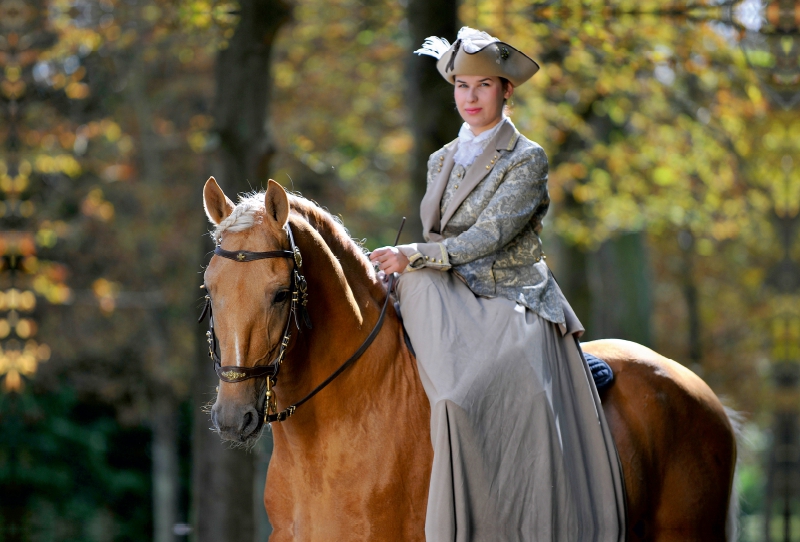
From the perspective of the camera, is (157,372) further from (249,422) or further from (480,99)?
(249,422)

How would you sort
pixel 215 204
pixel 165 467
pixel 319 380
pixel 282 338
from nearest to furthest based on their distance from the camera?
1. pixel 282 338
2. pixel 215 204
3. pixel 319 380
4. pixel 165 467

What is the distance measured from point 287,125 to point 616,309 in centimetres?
639

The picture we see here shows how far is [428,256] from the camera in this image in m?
4.29

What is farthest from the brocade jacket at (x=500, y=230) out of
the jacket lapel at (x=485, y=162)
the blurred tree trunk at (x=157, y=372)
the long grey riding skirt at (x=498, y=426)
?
the blurred tree trunk at (x=157, y=372)

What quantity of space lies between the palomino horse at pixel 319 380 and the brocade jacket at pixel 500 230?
0.46m

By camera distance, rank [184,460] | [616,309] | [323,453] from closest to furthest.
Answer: [323,453] → [616,309] → [184,460]

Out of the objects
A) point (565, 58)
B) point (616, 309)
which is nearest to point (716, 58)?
point (565, 58)

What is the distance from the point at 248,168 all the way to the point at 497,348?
4.84m

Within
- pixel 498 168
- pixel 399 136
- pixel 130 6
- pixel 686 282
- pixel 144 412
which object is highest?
pixel 130 6

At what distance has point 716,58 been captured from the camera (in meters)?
10.5

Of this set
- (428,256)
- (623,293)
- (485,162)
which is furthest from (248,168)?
(623,293)

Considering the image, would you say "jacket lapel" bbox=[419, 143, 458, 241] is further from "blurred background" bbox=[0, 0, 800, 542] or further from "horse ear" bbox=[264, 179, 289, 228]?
"blurred background" bbox=[0, 0, 800, 542]

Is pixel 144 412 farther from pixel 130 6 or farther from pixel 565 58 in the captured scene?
pixel 565 58

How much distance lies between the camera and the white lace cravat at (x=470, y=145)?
14.9 feet
